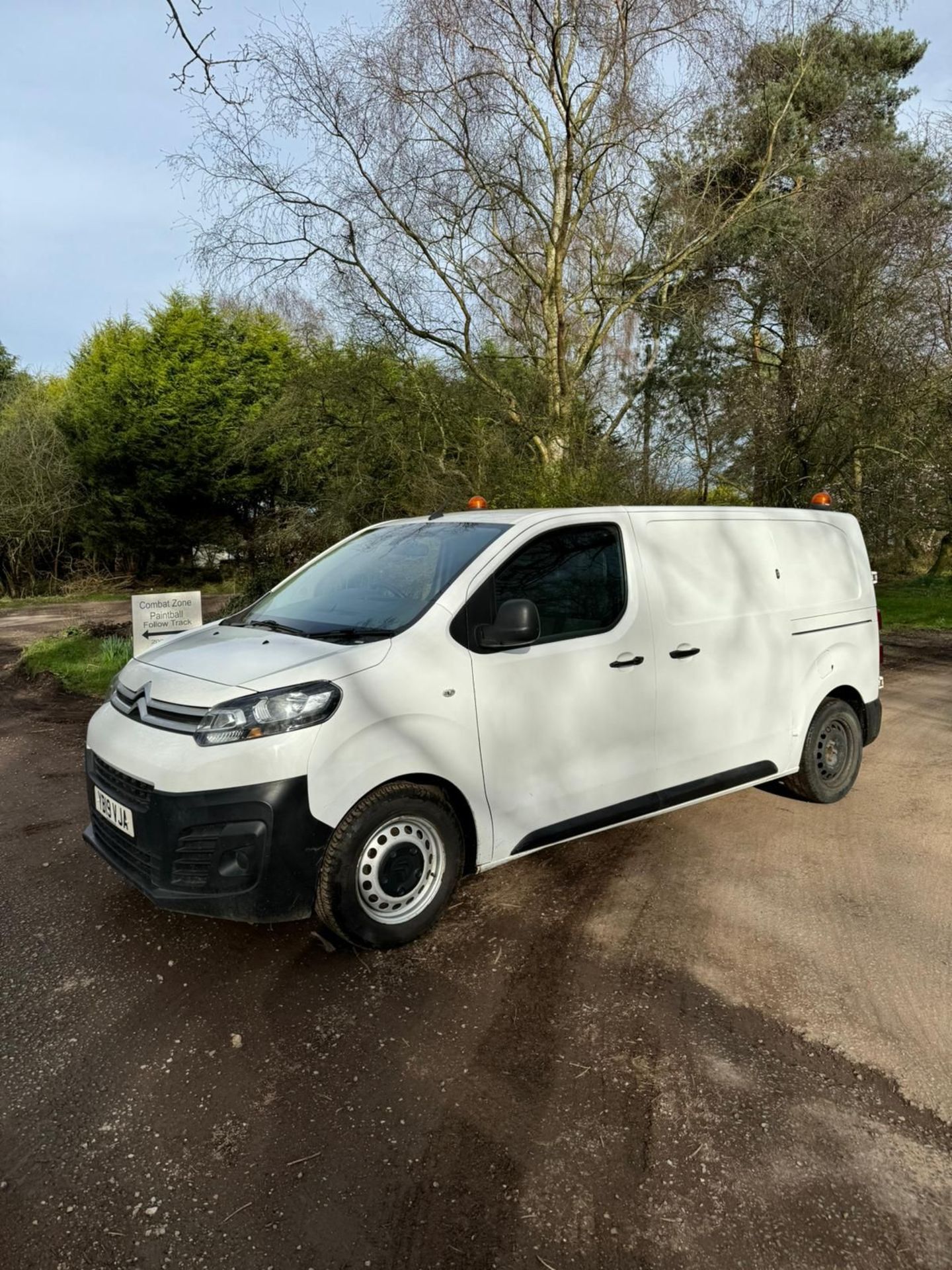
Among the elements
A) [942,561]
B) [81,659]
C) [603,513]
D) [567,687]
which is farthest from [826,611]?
[942,561]

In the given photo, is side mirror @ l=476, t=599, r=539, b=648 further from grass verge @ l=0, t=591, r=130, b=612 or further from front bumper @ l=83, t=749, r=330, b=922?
grass verge @ l=0, t=591, r=130, b=612

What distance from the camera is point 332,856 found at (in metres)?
3.22

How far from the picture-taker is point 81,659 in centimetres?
1054

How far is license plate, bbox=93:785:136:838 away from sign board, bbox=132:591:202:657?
176 inches

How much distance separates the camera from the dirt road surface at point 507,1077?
2.15m

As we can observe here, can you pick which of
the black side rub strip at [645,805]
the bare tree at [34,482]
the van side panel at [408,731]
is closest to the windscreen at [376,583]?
the van side panel at [408,731]

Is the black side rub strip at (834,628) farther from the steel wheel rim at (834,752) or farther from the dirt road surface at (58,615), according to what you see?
the dirt road surface at (58,615)

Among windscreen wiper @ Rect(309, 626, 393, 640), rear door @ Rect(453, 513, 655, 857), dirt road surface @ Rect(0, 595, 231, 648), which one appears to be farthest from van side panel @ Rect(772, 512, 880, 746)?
dirt road surface @ Rect(0, 595, 231, 648)

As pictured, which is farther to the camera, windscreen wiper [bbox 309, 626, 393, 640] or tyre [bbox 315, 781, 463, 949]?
windscreen wiper [bbox 309, 626, 393, 640]

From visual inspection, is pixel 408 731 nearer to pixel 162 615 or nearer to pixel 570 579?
pixel 570 579

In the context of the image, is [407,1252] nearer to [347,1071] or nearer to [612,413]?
[347,1071]

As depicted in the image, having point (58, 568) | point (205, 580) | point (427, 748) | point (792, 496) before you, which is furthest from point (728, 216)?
point (58, 568)

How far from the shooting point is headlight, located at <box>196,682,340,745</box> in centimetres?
315

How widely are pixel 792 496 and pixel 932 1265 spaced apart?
1426 cm
